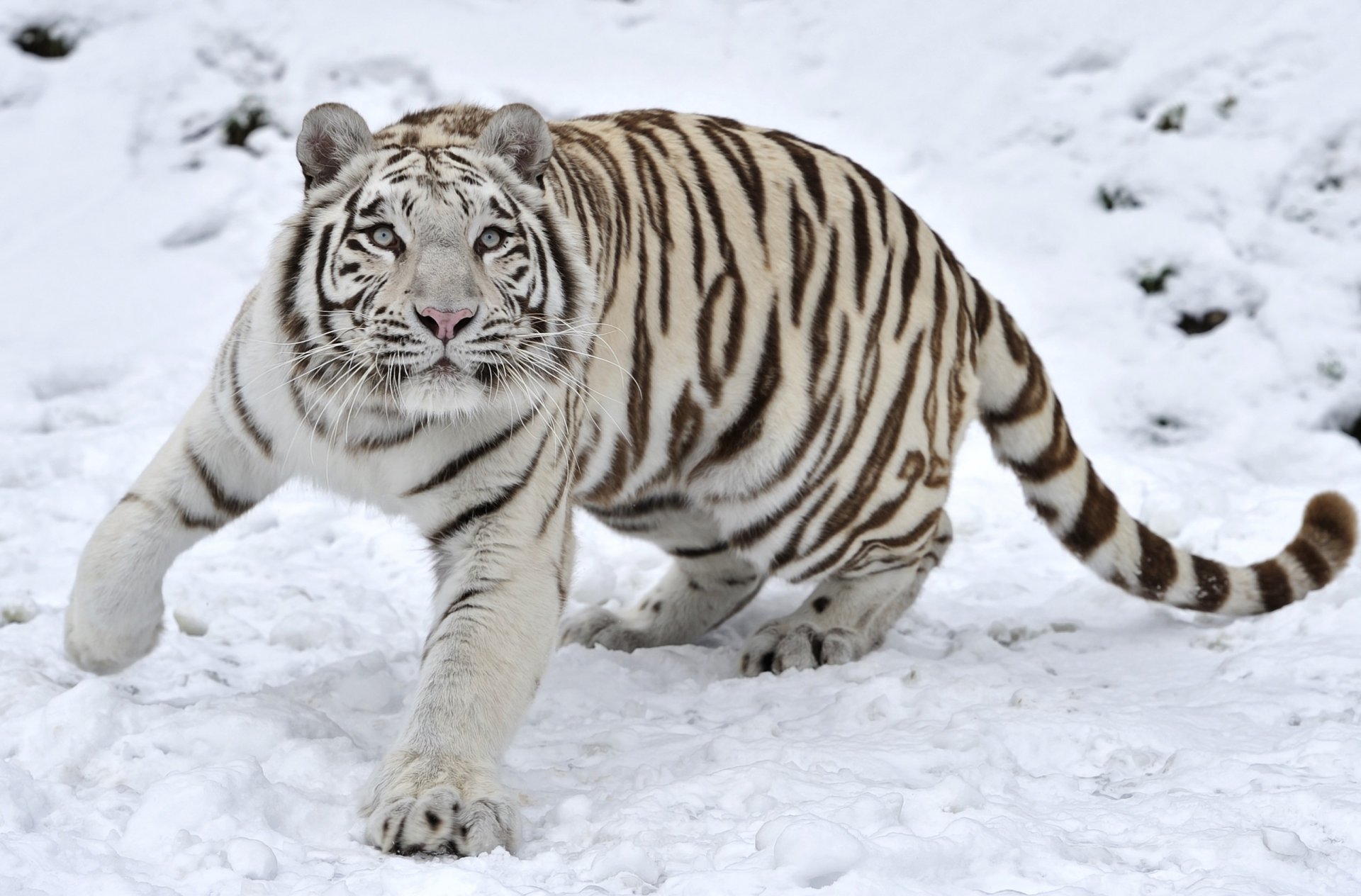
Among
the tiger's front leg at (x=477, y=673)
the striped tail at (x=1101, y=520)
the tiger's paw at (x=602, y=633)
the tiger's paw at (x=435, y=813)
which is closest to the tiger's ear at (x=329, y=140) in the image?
the tiger's front leg at (x=477, y=673)

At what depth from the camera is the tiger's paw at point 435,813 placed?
2.37 metres

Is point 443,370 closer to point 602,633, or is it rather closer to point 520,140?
point 520,140

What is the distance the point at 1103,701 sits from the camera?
330 centimetres

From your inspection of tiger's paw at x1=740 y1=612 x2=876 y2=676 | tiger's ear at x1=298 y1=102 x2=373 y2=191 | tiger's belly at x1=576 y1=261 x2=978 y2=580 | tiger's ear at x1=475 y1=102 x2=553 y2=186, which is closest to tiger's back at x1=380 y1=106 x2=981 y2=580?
tiger's belly at x1=576 y1=261 x2=978 y2=580

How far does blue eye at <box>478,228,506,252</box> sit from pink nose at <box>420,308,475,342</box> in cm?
20

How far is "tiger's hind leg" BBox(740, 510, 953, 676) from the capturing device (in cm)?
370

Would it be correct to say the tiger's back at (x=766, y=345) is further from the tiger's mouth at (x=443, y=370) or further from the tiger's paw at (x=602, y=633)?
the tiger's mouth at (x=443, y=370)

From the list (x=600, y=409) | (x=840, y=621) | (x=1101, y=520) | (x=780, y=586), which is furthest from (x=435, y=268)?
(x=780, y=586)

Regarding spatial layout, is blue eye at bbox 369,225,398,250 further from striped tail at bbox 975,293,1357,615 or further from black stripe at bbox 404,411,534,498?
striped tail at bbox 975,293,1357,615

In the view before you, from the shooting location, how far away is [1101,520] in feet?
13.1

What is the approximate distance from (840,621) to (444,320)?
167 cm

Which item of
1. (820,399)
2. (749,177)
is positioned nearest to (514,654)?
(820,399)

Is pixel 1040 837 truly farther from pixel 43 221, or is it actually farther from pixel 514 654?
pixel 43 221

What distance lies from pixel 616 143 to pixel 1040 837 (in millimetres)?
1951
